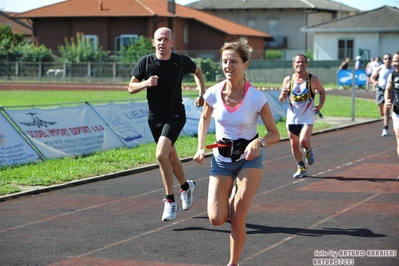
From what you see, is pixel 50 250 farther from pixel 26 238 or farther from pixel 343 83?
pixel 343 83

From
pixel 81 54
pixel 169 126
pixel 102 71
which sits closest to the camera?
pixel 169 126

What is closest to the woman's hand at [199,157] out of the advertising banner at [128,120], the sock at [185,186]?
the sock at [185,186]

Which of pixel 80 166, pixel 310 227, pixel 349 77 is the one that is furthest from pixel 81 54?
pixel 310 227

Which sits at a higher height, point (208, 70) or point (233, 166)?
point (208, 70)

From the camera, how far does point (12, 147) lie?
1517 cm

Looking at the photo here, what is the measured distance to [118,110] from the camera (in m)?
18.9

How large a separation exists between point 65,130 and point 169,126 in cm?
679

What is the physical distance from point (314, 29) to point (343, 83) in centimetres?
2475

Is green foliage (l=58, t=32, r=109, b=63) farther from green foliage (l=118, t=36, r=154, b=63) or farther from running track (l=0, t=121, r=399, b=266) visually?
running track (l=0, t=121, r=399, b=266)

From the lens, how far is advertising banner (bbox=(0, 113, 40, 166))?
14945 millimetres

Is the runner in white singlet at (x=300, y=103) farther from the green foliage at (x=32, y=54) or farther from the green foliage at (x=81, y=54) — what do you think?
the green foliage at (x=32, y=54)

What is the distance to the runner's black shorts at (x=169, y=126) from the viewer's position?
10.3 meters

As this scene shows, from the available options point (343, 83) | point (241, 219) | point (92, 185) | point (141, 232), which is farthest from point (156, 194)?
point (343, 83)

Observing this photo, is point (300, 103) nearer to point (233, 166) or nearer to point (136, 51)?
point (233, 166)
